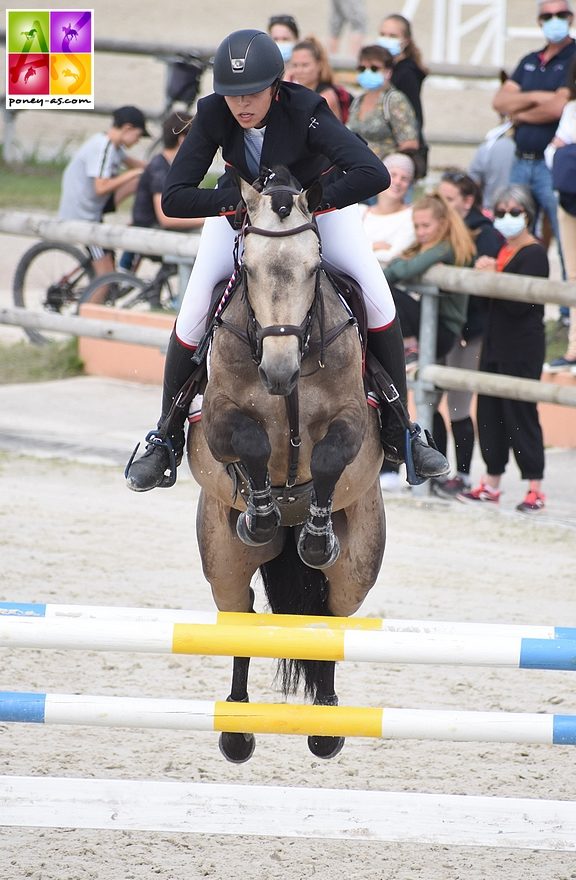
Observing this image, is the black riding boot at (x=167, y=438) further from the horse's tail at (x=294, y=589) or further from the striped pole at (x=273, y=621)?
the striped pole at (x=273, y=621)

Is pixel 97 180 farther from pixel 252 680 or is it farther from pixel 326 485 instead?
pixel 326 485

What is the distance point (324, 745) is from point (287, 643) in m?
1.10

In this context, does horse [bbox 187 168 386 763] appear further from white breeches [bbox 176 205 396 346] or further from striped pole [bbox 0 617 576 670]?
striped pole [bbox 0 617 576 670]

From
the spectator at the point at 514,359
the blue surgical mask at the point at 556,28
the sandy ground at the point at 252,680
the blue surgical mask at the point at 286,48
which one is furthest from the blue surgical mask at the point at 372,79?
the sandy ground at the point at 252,680

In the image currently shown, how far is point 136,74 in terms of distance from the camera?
73.4 feet

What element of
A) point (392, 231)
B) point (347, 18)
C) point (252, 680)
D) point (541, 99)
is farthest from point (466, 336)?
point (347, 18)

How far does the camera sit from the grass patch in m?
11.2

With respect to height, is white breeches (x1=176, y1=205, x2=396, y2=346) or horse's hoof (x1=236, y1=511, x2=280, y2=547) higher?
white breeches (x1=176, y1=205, x2=396, y2=346)

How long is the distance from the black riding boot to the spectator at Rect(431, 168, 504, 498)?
3.84 meters

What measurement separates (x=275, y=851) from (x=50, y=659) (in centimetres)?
185

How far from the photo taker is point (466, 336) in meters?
8.64

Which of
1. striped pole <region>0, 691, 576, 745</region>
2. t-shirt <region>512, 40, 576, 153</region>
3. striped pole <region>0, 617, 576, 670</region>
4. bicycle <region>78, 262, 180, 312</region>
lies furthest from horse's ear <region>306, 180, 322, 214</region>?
bicycle <region>78, 262, 180, 312</region>

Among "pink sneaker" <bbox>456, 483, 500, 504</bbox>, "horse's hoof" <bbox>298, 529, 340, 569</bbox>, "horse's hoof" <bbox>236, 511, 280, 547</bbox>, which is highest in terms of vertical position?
"horse's hoof" <bbox>236, 511, 280, 547</bbox>

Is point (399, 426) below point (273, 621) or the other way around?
the other way around
